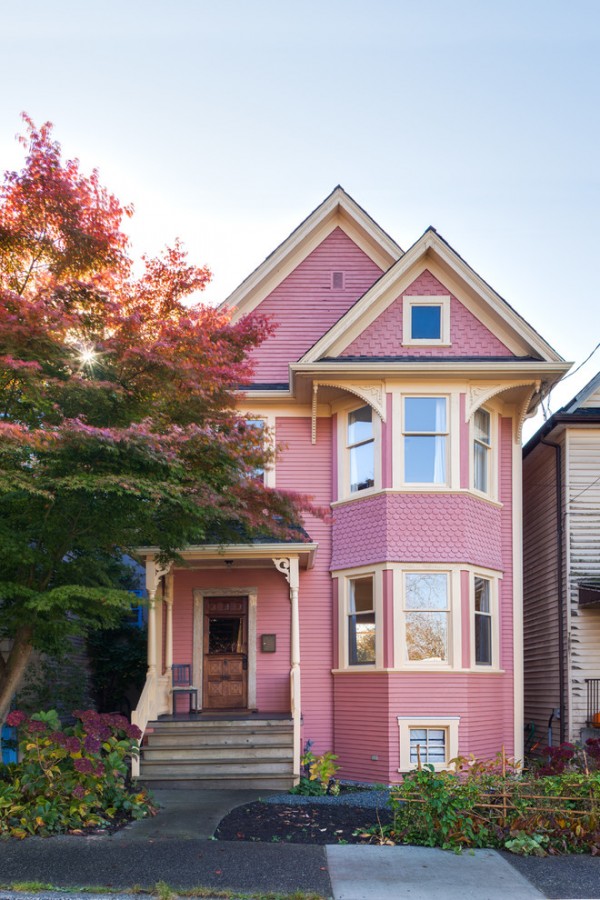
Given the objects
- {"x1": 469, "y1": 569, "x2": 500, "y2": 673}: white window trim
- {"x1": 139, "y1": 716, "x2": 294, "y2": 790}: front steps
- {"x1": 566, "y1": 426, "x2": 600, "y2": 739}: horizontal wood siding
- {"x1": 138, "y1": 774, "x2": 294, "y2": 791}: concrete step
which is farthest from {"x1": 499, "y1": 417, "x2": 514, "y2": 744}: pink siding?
{"x1": 138, "y1": 774, "x2": 294, "y2": 791}: concrete step

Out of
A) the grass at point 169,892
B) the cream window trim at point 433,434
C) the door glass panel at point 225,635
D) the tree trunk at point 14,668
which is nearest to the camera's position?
the grass at point 169,892

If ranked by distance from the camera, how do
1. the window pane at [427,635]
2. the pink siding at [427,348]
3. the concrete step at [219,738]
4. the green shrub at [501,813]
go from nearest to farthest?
1. the green shrub at [501,813]
2. the concrete step at [219,738]
3. the window pane at [427,635]
4. the pink siding at [427,348]

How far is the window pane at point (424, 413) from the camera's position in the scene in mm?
14344

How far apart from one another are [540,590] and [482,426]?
12.5ft

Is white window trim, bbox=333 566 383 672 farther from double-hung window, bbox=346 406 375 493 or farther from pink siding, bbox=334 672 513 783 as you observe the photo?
double-hung window, bbox=346 406 375 493

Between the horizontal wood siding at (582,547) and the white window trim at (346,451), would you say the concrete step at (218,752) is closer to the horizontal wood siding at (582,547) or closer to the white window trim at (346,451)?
the white window trim at (346,451)

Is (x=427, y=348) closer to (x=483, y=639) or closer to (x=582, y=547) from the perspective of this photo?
(x=582, y=547)

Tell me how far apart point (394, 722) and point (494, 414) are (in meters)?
5.33

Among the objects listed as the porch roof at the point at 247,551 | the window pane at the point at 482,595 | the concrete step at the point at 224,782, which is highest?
the porch roof at the point at 247,551

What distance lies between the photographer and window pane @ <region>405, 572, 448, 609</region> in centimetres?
1400

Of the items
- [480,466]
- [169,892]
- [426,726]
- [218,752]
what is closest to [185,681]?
[218,752]

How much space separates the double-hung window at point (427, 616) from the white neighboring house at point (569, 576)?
2.32 meters

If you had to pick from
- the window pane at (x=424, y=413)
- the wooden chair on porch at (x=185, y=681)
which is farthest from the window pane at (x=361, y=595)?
the wooden chair on porch at (x=185, y=681)

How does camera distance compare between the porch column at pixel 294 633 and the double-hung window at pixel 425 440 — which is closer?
the porch column at pixel 294 633
